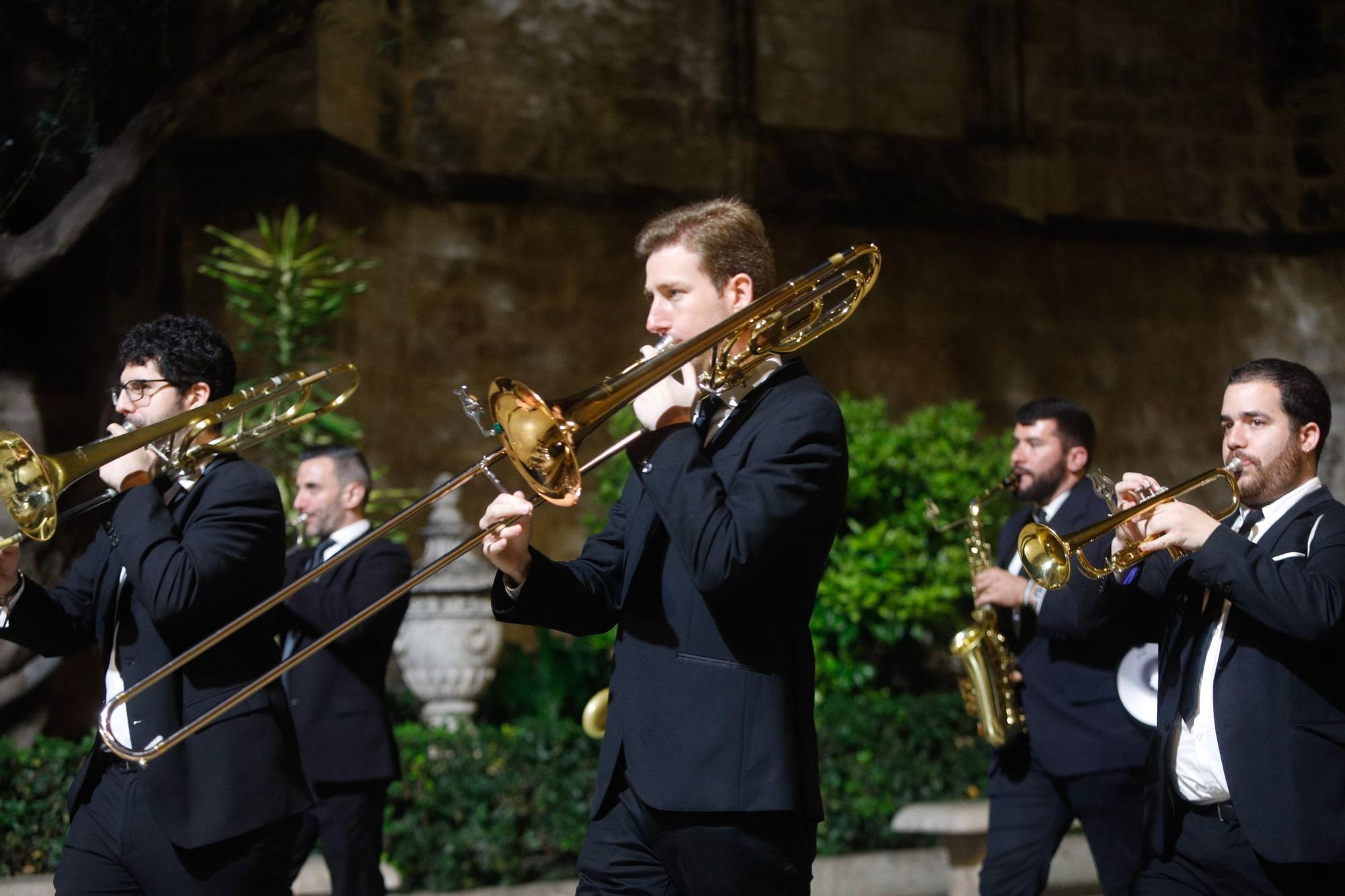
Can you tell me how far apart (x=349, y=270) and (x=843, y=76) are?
478 centimetres

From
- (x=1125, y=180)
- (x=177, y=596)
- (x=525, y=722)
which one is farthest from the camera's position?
(x=1125, y=180)

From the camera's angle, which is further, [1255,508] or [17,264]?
[17,264]

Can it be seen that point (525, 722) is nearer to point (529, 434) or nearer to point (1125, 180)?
point (529, 434)

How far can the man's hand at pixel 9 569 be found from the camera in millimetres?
3496

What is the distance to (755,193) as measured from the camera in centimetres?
1180

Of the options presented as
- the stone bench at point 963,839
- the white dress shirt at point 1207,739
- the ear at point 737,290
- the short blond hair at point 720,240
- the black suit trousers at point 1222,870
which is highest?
the short blond hair at point 720,240

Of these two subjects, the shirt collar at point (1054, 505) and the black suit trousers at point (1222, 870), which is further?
the shirt collar at point (1054, 505)

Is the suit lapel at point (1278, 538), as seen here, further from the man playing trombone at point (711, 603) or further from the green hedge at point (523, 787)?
the green hedge at point (523, 787)

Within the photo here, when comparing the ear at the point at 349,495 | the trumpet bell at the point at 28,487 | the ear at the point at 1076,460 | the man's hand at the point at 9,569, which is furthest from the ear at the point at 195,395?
the ear at the point at 1076,460

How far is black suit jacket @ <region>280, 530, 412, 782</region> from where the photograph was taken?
4.94 metres

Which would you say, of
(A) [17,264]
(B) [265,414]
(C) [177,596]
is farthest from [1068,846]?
(A) [17,264]

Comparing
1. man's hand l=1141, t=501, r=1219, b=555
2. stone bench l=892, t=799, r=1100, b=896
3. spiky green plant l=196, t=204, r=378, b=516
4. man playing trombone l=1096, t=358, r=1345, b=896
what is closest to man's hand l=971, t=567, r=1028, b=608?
man playing trombone l=1096, t=358, r=1345, b=896

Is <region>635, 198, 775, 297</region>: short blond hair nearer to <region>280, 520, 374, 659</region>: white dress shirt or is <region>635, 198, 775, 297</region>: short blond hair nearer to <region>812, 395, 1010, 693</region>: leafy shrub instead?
<region>280, 520, 374, 659</region>: white dress shirt

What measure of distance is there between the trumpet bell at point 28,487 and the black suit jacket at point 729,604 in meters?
→ 1.12
